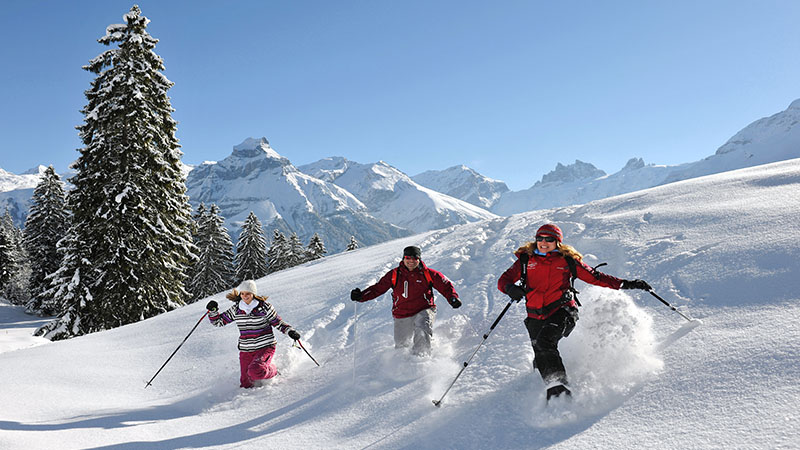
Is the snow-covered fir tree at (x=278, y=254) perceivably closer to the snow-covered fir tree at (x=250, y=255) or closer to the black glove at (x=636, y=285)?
the snow-covered fir tree at (x=250, y=255)

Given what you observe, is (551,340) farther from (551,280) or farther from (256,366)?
(256,366)

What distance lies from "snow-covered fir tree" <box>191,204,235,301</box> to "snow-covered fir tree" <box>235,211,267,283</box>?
841 mm

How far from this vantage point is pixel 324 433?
439 cm

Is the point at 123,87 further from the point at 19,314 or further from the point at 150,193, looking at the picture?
the point at 19,314

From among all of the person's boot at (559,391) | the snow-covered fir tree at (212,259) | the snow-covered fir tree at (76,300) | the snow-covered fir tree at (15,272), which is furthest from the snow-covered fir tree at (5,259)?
the person's boot at (559,391)

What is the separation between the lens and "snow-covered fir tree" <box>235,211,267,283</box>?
125ft

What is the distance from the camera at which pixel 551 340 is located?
168 inches

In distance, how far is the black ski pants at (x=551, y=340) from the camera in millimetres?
4027

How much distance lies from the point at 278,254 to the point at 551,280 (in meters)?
38.6

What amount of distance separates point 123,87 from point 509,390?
16061 mm

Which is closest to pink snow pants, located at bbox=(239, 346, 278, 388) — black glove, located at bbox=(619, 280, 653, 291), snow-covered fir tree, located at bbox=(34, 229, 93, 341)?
black glove, located at bbox=(619, 280, 653, 291)

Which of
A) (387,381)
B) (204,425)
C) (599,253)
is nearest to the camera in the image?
(204,425)

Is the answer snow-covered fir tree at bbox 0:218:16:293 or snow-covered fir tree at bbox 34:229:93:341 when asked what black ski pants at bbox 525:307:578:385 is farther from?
snow-covered fir tree at bbox 0:218:16:293

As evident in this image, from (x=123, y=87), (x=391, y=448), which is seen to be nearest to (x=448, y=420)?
(x=391, y=448)
